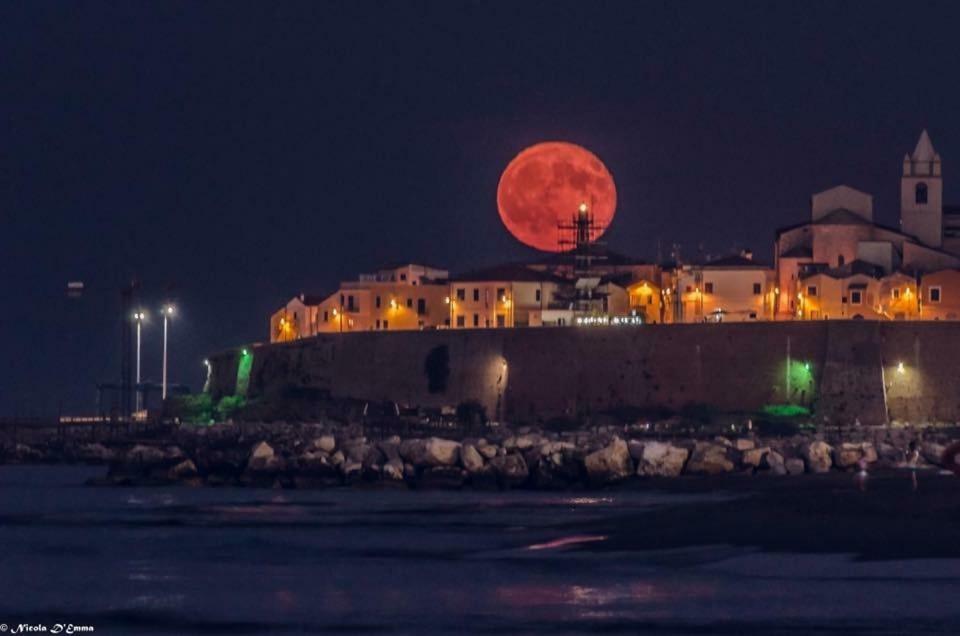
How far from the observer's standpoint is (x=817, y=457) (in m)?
40.9

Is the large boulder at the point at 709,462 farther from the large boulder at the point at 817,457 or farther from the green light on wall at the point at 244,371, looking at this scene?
the green light on wall at the point at 244,371

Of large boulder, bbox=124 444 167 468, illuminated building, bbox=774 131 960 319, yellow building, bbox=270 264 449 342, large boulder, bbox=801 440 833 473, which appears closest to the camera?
large boulder, bbox=801 440 833 473

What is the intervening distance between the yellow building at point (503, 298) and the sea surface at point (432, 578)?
40950mm

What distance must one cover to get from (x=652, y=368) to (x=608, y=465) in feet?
83.5

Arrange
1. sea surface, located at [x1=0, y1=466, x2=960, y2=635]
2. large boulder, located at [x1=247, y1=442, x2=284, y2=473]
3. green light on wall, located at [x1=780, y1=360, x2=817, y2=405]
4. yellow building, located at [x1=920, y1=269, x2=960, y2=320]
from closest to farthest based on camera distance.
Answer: sea surface, located at [x1=0, y1=466, x2=960, y2=635] → large boulder, located at [x1=247, y1=442, x2=284, y2=473] → green light on wall, located at [x1=780, y1=360, x2=817, y2=405] → yellow building, located at [x1=920, y1=269, x2=960, y2=320]

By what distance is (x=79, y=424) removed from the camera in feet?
235

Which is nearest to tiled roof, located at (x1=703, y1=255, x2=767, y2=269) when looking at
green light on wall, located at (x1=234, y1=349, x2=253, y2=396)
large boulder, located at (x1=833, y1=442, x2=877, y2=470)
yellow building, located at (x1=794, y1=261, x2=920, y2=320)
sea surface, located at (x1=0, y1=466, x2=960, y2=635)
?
yellow building, located at (x1=794, y1=261, x2=920, y2=320)

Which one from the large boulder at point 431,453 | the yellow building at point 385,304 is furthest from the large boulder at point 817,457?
the yellow building at point 385,304

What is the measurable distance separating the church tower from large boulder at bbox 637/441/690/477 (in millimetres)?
36227

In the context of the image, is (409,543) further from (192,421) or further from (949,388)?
(192,421)

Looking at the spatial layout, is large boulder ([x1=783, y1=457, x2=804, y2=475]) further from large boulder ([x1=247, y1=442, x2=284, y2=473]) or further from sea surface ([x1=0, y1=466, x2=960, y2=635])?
large boulder ([x1=247, y1=442, x2=284, y2=473])

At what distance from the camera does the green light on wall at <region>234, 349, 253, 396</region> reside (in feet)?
249

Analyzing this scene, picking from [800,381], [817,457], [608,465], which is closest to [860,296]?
[800,381]

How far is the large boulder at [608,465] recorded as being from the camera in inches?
1570
